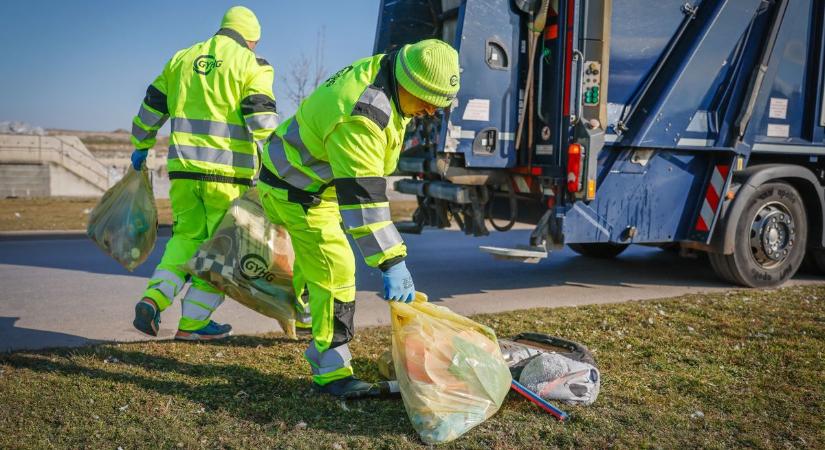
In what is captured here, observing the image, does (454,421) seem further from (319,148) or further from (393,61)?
(393,61)

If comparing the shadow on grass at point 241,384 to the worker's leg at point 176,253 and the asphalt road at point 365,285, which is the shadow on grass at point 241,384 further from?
the asphalt road at point 365,285

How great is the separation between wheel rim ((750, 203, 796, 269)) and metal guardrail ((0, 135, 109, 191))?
752 inches

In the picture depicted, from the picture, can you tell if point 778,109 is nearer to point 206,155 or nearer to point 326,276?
point 326,276

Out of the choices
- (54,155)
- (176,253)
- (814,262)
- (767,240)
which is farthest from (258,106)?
(54,155)

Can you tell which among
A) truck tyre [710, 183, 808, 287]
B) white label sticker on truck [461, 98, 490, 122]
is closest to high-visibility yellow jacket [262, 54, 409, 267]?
white label sticker on truck [461, 98, 490, 122]

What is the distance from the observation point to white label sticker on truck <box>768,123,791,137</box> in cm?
658

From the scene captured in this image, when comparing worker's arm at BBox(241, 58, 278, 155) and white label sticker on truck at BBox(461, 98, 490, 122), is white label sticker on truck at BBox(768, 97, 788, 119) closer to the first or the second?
white label sticker on truck at BBox(461, 98, 490, 122)

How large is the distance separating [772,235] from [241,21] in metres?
5.12

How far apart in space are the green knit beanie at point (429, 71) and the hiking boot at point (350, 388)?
55.9 inches

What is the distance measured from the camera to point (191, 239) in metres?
4.49

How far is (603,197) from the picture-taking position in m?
5.93

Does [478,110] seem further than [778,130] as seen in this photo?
No

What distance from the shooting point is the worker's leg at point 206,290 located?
173 inches

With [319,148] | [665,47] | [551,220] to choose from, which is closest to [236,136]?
[319,148]
